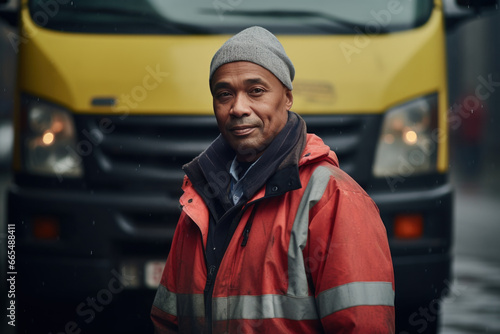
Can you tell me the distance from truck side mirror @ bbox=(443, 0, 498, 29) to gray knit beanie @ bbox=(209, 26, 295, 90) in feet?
10.1

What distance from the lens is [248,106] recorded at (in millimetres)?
2471

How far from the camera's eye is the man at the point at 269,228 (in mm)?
2207

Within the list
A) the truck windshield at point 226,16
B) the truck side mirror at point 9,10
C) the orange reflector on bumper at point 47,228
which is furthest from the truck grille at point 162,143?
the truck side mirror at point 9,10

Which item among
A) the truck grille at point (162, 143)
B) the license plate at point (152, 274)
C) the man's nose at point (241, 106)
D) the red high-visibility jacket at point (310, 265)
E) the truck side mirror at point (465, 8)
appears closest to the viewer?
the red high-visibility jacket at point (310, 265)

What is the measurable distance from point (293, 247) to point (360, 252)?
6.9 inches

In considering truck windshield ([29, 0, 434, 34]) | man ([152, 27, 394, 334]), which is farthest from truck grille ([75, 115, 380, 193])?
man ([152, 27, 394, 334])

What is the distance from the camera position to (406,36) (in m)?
4.82

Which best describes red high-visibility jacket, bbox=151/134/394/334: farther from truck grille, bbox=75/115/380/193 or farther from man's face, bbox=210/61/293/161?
truck grille, bbox=75/115/380/193

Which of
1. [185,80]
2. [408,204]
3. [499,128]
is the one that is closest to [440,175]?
[408,204]

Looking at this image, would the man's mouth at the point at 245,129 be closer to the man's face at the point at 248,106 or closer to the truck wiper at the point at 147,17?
the man's face at the point at 248,106

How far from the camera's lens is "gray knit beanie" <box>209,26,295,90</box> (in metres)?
2.43

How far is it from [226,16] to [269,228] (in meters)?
Result: 2.70

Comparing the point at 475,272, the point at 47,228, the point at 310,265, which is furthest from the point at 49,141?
the point at 475,272

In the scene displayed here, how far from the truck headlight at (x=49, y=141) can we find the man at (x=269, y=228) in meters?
2.17
